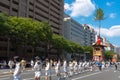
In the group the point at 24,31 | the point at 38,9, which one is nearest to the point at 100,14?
the point at 38,9

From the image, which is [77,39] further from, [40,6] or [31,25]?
[31,25]

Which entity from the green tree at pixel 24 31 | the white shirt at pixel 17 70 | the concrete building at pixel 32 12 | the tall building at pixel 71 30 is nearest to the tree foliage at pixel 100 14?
the concrete building at pixel 32 12

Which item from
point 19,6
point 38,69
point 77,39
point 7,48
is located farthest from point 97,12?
point 38,69

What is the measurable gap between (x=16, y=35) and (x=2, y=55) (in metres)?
16.3

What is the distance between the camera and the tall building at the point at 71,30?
167 m

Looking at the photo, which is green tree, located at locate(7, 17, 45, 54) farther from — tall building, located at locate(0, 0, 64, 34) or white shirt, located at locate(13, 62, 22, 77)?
white shirt, located at locate(13, 62, 22, 77)

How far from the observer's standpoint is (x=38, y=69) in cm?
1903

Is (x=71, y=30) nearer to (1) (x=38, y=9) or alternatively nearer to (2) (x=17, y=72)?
(1) (x=38, y=9)

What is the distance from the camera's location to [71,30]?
172375 mm

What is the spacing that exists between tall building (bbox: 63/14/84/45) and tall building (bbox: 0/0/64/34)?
3444 cm

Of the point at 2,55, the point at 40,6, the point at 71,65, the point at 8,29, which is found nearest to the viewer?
the point at 71,65

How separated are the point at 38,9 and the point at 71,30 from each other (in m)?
67.2

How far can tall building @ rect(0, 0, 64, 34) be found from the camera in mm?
81381

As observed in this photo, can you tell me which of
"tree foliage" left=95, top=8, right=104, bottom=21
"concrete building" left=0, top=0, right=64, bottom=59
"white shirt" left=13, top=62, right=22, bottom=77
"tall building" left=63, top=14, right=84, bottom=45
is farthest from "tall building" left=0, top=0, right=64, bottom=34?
"white shirt" left=13, top=62, right=22, bottom=77
